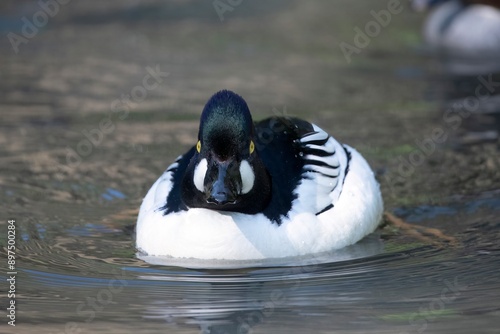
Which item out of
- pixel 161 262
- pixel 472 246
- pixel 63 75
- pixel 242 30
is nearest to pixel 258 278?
pixel 161 262

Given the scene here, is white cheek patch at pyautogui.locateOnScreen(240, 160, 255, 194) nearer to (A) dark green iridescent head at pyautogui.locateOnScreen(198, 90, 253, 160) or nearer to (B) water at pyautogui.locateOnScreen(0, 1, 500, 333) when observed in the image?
(A) dark green iridescent head at pyautogui.locateOnScreen(198, 90, 253, 160)

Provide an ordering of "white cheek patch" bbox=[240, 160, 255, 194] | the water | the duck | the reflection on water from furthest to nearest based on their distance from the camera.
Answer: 1. the duck
2. "white cheek patch" bbox=[240, 160, 255, 194]
3. the water
4. the reflection on water

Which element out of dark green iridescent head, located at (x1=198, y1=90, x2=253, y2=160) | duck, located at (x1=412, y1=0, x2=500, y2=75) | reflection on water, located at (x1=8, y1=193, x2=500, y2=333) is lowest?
reflection on water, located at (x1=8, y1=193, x2=500, y2=333)

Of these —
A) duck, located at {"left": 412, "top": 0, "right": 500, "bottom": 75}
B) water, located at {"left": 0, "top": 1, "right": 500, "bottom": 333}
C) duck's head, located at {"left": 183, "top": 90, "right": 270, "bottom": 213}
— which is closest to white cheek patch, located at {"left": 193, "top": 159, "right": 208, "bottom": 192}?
duck's head, located at {"left": 183, "top": 90, "right": 270, "bottom": 213}

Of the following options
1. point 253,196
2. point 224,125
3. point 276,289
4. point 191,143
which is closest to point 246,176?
point 253,196

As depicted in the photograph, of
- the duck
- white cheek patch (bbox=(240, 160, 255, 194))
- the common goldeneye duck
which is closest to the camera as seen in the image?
the common goldeneye duck

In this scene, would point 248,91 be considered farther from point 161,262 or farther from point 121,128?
point 161,262

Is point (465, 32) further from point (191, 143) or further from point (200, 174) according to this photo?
point (200, 174)

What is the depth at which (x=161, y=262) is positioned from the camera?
299 inches

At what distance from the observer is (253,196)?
7.27 metres

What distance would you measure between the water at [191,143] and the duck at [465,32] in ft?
1.50

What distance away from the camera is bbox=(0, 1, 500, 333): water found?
674 centimetres

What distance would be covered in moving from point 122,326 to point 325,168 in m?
2.40

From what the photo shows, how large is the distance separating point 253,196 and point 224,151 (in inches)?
21.6
